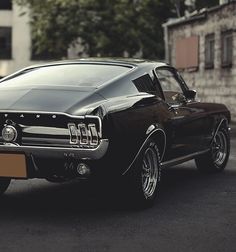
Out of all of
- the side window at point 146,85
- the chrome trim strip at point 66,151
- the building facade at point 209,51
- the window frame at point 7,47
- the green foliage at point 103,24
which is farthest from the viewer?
the window frame at point 7,47

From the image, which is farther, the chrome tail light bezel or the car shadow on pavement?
the car shadow on pavement

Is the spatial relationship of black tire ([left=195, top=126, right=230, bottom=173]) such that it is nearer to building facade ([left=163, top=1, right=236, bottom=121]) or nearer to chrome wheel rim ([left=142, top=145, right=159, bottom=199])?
chrome wheel rim ([left=142, top=145, right=159, bottom=199])

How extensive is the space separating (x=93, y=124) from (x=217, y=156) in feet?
11.3

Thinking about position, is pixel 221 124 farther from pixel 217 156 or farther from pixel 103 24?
pixel 103 24

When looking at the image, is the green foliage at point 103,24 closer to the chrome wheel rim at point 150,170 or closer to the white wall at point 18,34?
the white wall at point 18,34

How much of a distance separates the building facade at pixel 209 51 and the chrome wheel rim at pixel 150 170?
48.5 ft

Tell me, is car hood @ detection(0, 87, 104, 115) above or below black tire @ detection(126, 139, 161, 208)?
above

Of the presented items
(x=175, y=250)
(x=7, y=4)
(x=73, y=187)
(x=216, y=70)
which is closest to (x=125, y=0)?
(x=216, y=70)

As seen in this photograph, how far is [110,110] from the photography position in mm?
5504

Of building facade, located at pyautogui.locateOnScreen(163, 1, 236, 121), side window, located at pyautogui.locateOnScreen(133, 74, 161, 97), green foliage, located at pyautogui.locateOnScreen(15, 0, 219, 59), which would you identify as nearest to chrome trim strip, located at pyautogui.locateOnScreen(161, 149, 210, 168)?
side window, located at pyautogui.locateOnScreen(133, 74, 161, 97)

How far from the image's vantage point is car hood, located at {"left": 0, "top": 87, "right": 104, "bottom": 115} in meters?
5.49

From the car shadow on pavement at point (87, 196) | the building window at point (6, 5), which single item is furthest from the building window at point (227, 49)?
the building window at point (6, 5)

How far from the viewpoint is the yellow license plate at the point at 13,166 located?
17.8 feet

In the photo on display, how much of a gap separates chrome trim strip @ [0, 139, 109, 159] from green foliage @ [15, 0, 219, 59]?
2527cm
